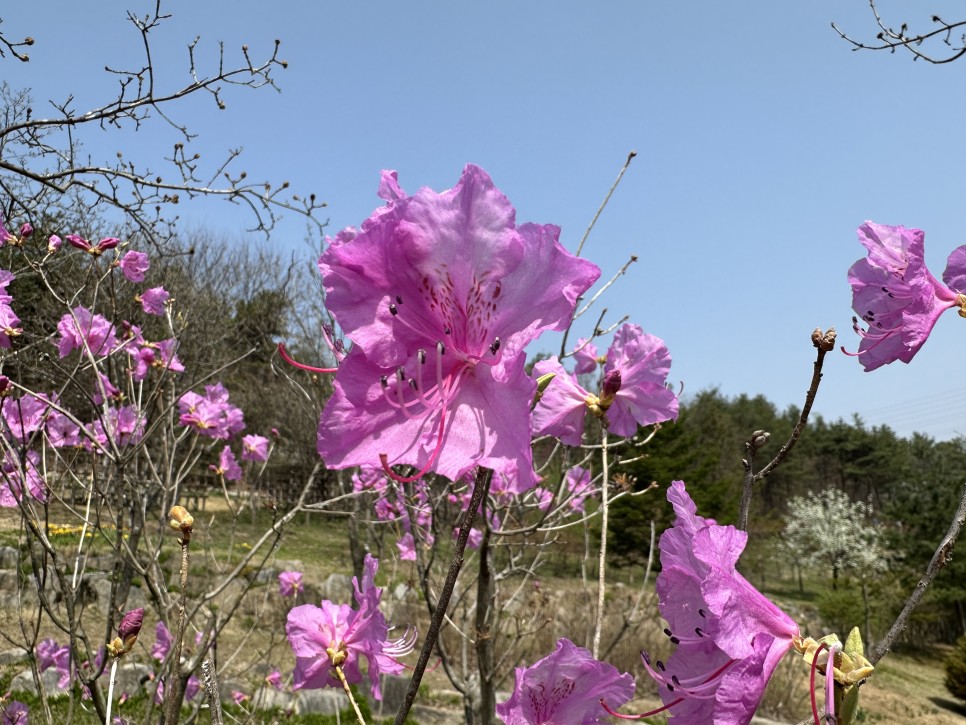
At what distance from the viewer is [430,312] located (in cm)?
88

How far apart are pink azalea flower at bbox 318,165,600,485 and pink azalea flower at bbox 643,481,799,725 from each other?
0.23 meters

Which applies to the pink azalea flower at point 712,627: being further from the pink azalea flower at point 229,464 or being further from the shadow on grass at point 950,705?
the shadow on grass at point 950,705

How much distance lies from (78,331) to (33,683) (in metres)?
4.76

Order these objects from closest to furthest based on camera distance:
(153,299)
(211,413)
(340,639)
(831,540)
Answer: (340,639), (153,299), (211,413), (831,540)

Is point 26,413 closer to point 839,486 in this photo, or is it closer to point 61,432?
point 61,432

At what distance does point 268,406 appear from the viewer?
16.9 m

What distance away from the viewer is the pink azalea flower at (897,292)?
123 centimetres

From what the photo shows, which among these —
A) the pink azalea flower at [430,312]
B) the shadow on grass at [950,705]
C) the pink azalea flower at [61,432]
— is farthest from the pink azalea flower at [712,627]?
the shadow on grass at [950,705]

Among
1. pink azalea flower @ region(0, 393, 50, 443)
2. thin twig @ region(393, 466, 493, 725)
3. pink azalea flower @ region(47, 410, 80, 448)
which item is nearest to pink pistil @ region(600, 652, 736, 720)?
thin twig @ region(393, 466, 493, 725)

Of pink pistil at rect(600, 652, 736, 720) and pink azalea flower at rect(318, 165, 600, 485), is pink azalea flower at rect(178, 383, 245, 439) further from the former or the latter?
pink pistil at rect(600, 652, 736, 720)

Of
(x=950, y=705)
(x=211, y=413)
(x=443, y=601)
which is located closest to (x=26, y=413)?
(x=211, y=413)

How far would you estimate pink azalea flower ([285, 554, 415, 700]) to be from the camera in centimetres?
139

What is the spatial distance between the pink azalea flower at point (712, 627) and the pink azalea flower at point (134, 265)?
278 centimetres

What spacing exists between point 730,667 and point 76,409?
1055cm
